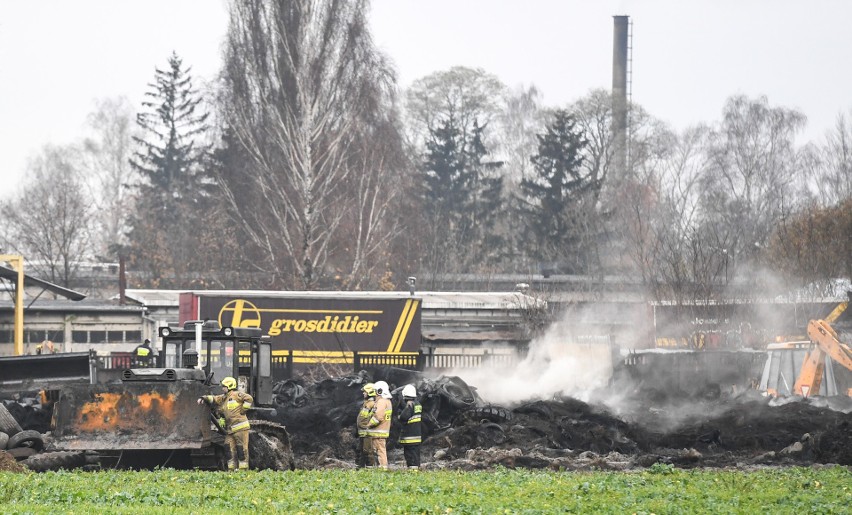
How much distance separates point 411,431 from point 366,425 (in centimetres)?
72

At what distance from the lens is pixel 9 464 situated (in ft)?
61.2

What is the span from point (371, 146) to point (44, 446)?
36651mm

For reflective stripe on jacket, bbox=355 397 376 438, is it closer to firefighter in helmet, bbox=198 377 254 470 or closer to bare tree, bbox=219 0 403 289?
firefighter in helmet, bbox=198 377 254 470

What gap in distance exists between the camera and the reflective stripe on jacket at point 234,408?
61.5 feet

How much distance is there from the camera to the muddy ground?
22.4 metres

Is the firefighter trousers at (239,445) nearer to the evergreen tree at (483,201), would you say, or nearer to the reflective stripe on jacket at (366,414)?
the reflective stripe on jacket at (366,414)

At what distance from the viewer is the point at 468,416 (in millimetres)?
25484

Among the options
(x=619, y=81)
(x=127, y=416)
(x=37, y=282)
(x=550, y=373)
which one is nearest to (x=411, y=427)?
(x=127, y=416)

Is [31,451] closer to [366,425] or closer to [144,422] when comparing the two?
[144,422]

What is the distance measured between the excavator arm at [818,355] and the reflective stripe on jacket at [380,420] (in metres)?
15.3

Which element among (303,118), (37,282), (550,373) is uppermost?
(303,118)

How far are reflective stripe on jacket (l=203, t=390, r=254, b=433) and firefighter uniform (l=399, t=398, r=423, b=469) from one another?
2.75 metres

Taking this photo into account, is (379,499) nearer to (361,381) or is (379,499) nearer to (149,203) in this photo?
(361,381)

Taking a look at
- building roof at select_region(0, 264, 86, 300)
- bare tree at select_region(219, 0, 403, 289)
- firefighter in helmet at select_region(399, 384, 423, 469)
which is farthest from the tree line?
firefighter in helmet at select_region(399, 384, 423, 469)
